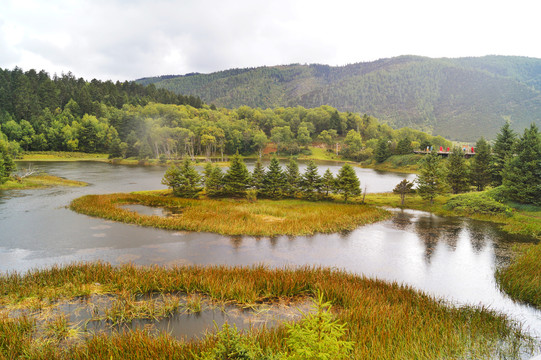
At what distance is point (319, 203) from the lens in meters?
35.7

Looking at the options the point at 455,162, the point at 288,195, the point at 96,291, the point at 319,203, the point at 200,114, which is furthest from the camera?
the point at 200,114

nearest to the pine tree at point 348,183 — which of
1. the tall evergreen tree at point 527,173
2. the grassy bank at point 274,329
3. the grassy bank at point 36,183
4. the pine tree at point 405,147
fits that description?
the tall evergreen tree at point 527,173

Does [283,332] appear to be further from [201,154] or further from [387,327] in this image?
[201,154]

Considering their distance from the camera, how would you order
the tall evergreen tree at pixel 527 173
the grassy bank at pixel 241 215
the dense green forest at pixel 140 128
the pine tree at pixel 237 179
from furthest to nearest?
the dense green forest at pixel 140 128, the pine tree at pixel 237 179, the tall evergreen tree at pixel 527 173, the grassy bank at pixel 241 215

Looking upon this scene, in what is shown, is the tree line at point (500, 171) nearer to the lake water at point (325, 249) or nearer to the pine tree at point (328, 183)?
the lake water at point (325, 249)

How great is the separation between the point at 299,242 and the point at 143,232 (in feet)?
41.9

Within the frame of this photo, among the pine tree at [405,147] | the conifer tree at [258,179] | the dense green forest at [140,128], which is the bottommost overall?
the conifer tree at [258,179]

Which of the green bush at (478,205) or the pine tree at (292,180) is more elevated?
the pine tree at (292,180)

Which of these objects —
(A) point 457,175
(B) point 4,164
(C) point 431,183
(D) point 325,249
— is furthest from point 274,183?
(B) point 4,164

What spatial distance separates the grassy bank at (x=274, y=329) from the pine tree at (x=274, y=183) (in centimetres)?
2297

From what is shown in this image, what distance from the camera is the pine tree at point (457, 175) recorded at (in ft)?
134

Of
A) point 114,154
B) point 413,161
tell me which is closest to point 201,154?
point 114,154

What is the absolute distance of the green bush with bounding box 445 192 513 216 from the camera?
29.8 meters

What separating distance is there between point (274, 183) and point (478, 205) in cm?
2343
